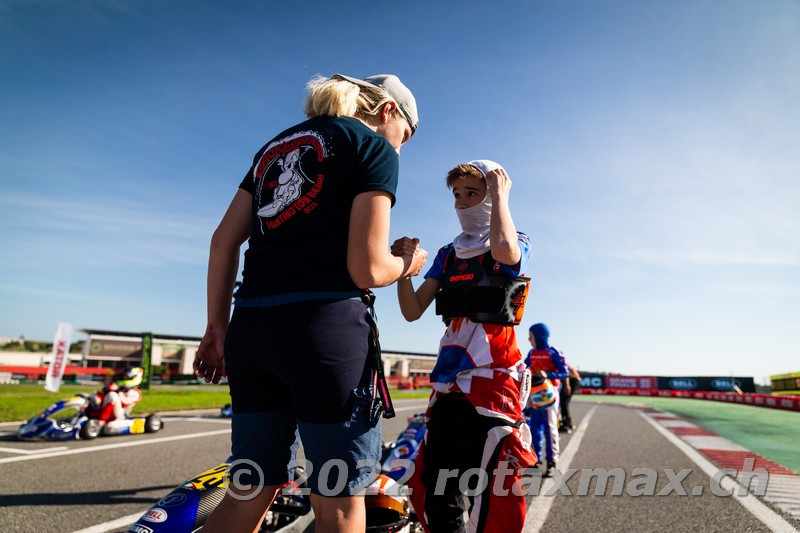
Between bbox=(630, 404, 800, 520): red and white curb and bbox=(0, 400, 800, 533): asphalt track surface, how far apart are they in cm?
33

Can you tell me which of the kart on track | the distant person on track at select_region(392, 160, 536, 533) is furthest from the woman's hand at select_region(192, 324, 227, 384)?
the kart on track

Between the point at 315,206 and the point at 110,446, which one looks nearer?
the point at 315,206

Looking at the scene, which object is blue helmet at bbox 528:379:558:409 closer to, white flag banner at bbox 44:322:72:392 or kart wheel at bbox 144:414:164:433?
kart wheel at bbox 144:414:164:433

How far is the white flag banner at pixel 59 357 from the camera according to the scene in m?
15.0

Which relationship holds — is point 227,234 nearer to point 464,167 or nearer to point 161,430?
point 464,167

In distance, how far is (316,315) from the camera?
135 centimetres

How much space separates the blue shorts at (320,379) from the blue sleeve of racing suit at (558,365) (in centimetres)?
555

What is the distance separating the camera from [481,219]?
236 centimetres

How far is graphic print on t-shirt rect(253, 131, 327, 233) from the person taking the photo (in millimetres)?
1477

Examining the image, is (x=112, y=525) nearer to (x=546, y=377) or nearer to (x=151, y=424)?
(x=546, y=377)

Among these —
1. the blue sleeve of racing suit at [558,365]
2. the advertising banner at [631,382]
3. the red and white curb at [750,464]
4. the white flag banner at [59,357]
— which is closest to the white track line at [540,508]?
the blue sleeve of racing suit at [558,365]

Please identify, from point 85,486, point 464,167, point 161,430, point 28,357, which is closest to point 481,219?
point 464,167

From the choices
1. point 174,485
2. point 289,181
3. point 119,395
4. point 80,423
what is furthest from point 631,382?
point 289,181

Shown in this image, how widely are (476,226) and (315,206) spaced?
3.61 ft
